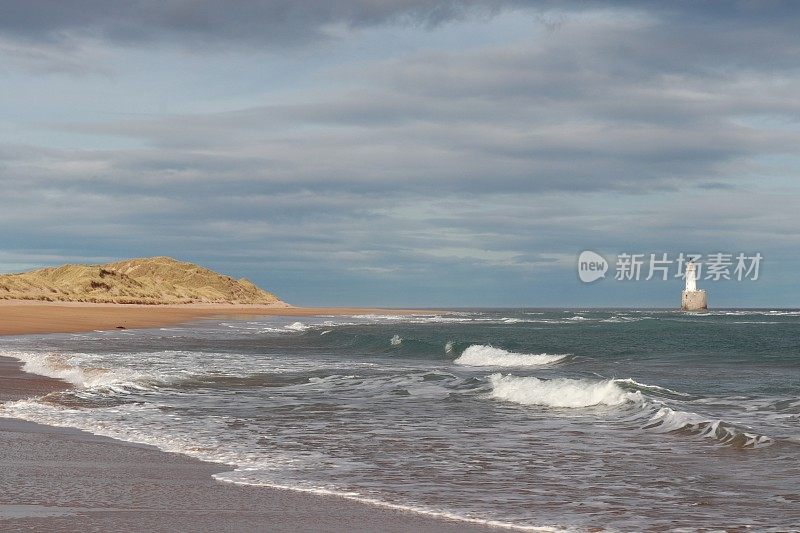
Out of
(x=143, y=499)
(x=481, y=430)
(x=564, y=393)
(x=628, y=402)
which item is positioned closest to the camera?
(x=143, y=499)

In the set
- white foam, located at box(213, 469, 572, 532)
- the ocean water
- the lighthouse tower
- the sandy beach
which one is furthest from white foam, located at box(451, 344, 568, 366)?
the lighthouse tower

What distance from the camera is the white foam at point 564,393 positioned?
695 inches

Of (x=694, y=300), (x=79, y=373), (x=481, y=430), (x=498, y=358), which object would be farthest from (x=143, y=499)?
(x=694, y=300)

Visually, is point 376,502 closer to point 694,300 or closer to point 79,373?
point 79,373

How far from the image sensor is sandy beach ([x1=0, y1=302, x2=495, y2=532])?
6.99m

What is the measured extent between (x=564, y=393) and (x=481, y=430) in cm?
535

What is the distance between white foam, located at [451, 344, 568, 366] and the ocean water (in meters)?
1.94

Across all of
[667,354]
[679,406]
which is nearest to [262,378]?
[679,406]

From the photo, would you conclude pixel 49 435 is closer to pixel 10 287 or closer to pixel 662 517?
pixel 662 517

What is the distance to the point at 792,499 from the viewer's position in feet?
27.7

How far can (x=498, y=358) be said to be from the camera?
33719mm

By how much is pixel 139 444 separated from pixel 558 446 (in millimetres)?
5708

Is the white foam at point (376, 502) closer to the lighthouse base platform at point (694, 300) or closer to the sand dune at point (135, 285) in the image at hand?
the sand dune at point (135, 285)

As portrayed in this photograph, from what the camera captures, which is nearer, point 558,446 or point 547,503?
point 547,503
